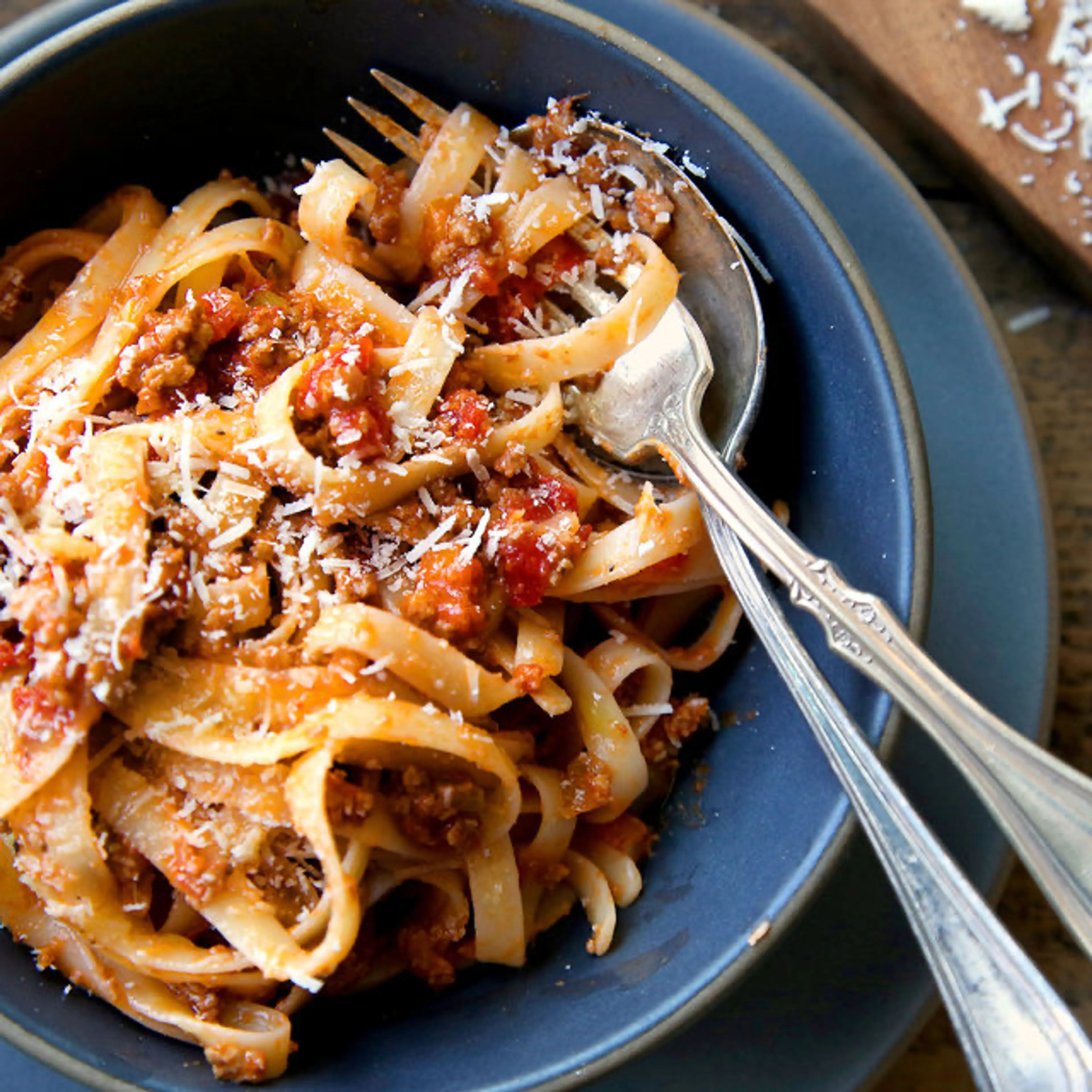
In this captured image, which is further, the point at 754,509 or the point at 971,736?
the point at 754,509

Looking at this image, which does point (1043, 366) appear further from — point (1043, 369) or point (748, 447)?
point (748, 447)

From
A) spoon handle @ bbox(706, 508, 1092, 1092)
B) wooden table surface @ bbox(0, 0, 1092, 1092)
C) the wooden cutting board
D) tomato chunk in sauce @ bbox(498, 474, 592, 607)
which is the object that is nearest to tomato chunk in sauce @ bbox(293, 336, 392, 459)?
tomato chunk in sauce @ bbox(498, 474, 592, 607)

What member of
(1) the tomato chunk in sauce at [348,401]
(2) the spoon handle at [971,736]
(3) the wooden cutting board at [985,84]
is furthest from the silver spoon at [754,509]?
(3) the wooden cutting board at [985,84]

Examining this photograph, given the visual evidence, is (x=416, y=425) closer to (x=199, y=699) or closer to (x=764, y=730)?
(x=199, y=699)

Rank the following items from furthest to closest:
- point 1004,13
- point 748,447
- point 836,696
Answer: point 1004,13, point 748,447, point 836,696

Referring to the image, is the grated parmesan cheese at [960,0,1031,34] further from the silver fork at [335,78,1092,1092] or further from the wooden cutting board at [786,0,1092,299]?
the silver fork at [335,78,1092,1092]

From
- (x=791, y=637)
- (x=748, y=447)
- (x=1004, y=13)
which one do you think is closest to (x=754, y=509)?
(x=791, y=637)
